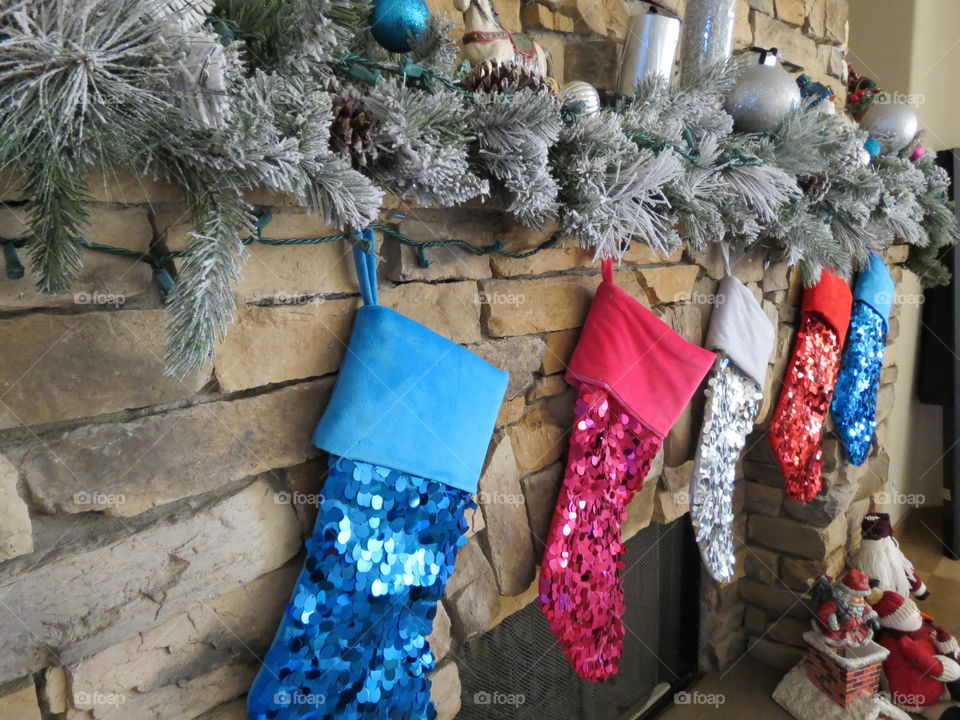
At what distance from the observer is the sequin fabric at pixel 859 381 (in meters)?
2.04

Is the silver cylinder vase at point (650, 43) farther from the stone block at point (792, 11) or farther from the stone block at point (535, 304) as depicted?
the stone block at point (792, 11)

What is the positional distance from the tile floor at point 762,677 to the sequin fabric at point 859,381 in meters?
0.81

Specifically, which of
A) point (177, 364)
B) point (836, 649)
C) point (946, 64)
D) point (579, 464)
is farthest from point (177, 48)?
point (946, 64)

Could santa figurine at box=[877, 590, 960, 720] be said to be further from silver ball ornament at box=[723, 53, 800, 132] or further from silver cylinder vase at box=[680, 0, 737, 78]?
silver cylinder vase at box=[680, 0, 737, 78]

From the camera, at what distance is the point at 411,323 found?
898 mm

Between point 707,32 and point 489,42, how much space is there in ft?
2.02

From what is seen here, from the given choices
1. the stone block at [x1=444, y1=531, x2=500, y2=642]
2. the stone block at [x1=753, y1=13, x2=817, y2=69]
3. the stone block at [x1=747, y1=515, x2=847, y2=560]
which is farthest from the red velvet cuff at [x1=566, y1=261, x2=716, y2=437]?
the stone block at [x1=747, y1=515, x2=847, y2=560]

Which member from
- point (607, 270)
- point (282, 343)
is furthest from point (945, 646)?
point (282, 343)

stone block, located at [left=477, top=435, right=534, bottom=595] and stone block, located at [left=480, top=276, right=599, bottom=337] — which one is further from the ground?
stone block, located at [left=480, top=276, right=599, bottom=337]

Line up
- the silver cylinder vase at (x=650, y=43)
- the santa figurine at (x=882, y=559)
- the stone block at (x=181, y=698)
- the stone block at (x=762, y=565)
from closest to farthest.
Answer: the stone block at (x=181, y=698)
the silver cylinder vase at (x=650, y=43)
the santa figurine at (x=882, y=559)
the stone block at (x=762, y=565)

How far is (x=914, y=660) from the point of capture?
6.66ft

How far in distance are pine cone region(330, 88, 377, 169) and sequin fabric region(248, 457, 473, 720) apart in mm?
391

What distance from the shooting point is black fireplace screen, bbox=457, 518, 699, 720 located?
56.8 inches

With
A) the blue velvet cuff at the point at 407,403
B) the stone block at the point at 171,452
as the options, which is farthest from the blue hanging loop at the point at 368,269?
the stone block at the point at 171,452
